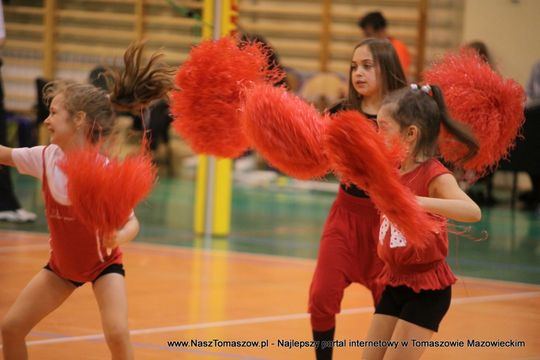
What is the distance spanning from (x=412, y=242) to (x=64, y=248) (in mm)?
1329

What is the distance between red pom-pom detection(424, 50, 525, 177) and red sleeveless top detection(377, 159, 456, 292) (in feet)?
2.09

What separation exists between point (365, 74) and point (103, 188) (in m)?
1.58

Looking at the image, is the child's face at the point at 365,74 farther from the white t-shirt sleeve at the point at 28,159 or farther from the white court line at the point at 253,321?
the white court line at the point at 253,321

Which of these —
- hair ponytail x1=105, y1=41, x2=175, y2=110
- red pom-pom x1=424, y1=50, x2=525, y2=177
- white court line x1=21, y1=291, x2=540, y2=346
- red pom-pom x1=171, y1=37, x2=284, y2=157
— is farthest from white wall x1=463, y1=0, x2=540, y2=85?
hair ponytail x1=105, y1=41, x2=175, y2=110

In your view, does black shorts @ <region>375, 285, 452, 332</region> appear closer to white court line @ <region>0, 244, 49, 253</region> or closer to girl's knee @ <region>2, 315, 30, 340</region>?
girl's knee @ <region>2, 315, 30, 340</region>

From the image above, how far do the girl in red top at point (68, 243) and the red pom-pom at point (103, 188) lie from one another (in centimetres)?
8

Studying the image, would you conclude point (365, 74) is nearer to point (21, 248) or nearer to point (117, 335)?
point (117, 335)

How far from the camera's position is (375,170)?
339 centimetres

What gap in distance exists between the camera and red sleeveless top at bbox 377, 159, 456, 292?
3.76 metres

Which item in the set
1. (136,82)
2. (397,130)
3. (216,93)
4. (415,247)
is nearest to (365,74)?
(216,93)

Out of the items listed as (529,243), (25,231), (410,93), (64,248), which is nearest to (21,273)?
(25,231)

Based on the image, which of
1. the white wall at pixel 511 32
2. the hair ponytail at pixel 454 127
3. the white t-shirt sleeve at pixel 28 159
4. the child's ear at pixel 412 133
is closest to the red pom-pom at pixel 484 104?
the hair ponytail at pixel 454 127

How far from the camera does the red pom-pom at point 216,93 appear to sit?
439cm

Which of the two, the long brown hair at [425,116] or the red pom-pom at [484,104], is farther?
the red pom-pom at [484,104]
